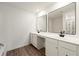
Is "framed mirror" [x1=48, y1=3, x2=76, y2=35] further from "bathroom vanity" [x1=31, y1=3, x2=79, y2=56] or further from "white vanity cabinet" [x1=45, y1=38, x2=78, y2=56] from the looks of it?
"white vanity cabinet" [x1=45, y1=38, x2=78, y2=56]

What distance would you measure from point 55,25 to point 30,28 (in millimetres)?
1792

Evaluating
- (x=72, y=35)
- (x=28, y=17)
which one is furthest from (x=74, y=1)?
(x=28, y=17)

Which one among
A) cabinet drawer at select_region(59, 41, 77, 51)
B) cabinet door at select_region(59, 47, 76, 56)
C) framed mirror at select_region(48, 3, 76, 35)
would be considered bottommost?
cabinet door at select_region(59, 47, 76, 56)

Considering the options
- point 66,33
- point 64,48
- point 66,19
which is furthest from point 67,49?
point 66,19

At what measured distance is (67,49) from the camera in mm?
1255

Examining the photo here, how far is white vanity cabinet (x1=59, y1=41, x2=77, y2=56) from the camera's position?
3.67ft

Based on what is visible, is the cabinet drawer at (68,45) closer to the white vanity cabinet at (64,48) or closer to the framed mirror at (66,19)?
the white vanity cabinet at (64,48)

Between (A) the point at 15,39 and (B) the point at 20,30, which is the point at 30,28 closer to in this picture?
(B) the point at 20,30

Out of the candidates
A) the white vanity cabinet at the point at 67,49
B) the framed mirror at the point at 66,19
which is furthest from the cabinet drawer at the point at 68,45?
the framed mirror at the point at 66,19

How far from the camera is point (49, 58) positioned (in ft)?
1.87

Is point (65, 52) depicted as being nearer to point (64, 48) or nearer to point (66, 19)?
point (64, 48)

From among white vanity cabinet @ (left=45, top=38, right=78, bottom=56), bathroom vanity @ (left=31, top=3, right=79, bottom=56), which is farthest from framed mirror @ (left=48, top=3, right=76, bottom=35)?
white vanity cabinet @ (left=45, top=38, right=78, bottom=56)

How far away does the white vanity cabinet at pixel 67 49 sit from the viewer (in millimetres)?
1120

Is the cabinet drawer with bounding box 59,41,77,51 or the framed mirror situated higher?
the framed mirror
